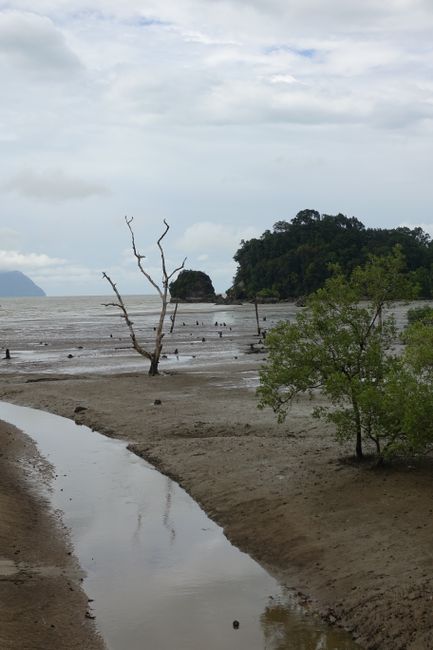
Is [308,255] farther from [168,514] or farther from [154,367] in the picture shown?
[168,514]

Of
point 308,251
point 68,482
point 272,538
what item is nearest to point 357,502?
point 272,538

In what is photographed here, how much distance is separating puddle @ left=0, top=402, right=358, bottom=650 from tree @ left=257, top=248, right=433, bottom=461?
141 inches

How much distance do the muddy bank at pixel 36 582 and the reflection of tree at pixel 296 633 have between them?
2229mm

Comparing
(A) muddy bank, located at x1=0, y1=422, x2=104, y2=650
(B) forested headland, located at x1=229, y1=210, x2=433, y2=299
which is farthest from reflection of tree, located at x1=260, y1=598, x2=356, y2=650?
(B) forested headland, located at x1=229, y1=210, x2=433, y2=299

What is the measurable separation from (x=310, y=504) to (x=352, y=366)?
3446 mm

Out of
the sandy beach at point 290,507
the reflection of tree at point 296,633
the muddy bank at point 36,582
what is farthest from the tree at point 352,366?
the muddy bank at point 36,582

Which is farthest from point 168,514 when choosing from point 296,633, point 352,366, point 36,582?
point 296,633

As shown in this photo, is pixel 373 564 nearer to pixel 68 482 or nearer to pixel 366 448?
pixel 366 448

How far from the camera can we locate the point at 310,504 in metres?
13.5

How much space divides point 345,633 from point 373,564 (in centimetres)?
156

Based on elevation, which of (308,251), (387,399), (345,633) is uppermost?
(308,251)

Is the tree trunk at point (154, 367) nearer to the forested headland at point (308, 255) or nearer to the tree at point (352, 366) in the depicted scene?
A: the tree at point (352, 366)

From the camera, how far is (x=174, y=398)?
28578mm

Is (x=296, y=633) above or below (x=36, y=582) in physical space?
below
